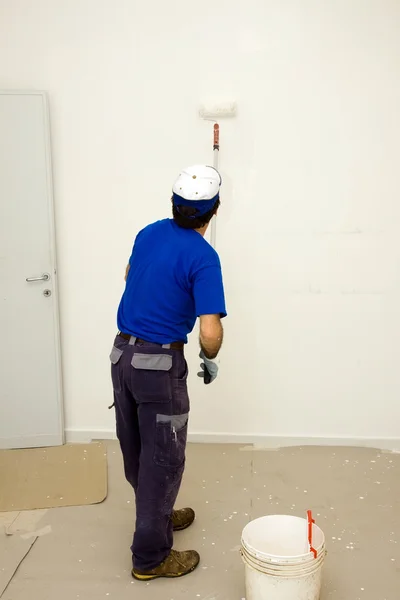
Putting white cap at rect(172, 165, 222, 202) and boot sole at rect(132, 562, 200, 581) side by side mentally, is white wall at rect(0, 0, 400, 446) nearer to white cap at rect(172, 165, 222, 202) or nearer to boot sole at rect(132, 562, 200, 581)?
white cap at rect(172, 165, 222, 202)

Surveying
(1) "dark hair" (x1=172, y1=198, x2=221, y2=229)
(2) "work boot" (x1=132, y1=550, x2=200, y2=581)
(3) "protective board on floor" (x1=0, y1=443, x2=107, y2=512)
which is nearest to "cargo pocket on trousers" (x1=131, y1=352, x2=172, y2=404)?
(1) "dark hair" (x1=172, y1=198, x2=221, y2=229)

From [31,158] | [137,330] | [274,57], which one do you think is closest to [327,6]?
[274,57]

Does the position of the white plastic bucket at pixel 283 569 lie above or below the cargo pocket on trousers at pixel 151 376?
below

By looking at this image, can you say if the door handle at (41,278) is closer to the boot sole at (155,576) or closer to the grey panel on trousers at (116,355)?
the grey panel on trousers at (116,355)

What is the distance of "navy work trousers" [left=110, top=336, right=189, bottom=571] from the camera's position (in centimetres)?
189

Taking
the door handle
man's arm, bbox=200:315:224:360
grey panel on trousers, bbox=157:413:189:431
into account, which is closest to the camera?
man's arm, bbox=200:315:224:360

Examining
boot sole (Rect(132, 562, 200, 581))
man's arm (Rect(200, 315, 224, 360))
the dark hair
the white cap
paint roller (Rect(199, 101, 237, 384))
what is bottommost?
boot sole (Rect(132, 562, 200, 581))

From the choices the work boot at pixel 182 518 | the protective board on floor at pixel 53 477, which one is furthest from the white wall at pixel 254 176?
the work boot at pixel 182 518

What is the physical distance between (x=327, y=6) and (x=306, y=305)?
1.41 meters

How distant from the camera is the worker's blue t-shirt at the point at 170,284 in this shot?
182 cm

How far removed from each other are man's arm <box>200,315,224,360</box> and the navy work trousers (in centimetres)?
15

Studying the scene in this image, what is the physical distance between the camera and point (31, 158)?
2770 millimetres

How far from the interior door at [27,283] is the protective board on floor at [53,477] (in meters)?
0.13

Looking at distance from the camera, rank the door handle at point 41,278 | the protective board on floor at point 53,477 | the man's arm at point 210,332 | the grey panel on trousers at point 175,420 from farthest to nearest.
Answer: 1. the door handle at point 41,278
2. the protective board on floor at point 53,477
3. the grey panel on trousers at point 175,420
4. the man's arm at point 210,332
